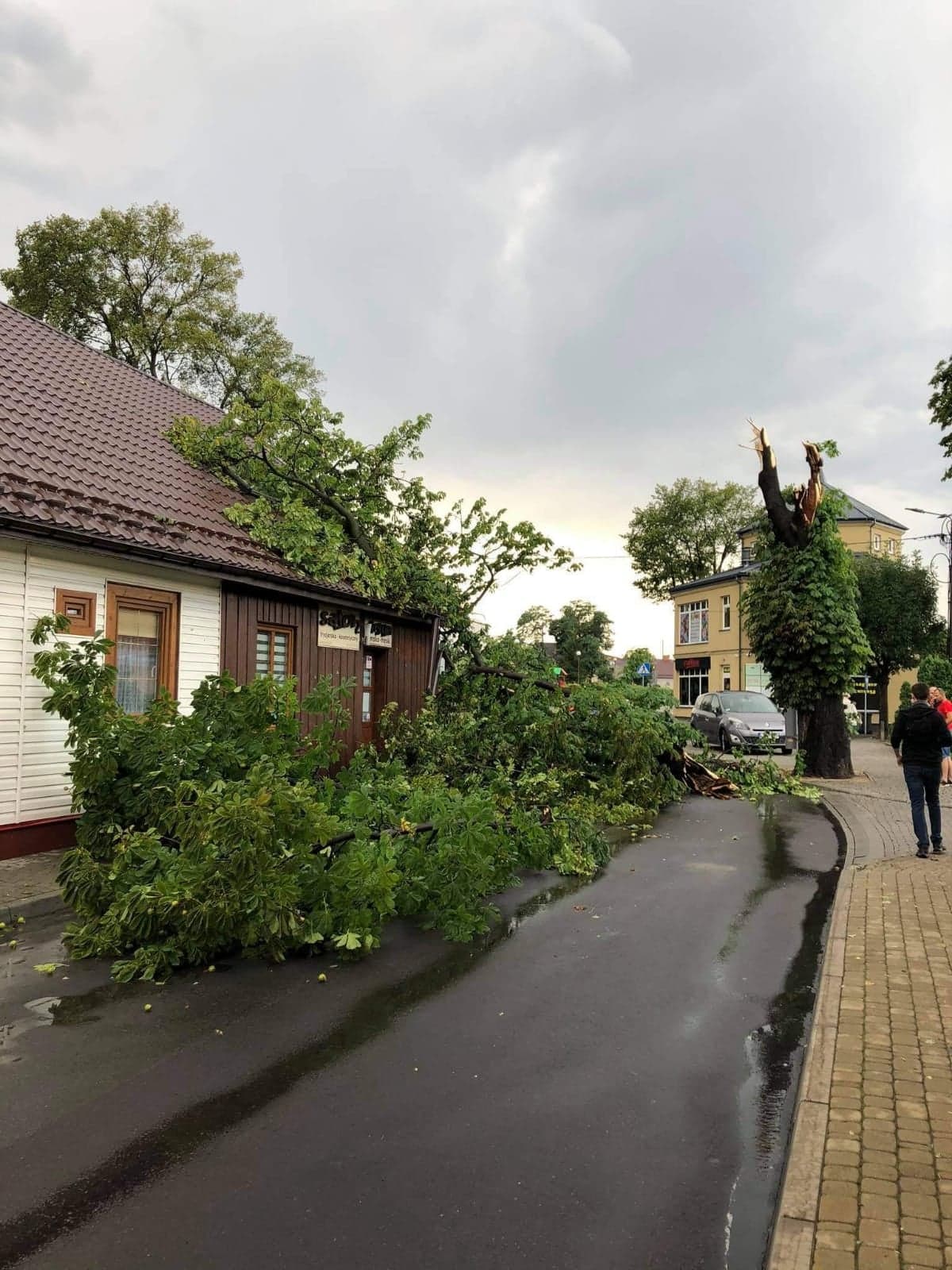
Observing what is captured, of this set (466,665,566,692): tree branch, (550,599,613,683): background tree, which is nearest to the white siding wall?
(466,665,566,692): tree branch

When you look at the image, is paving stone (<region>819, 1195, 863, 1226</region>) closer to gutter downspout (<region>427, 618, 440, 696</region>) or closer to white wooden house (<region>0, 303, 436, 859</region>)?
white wooden house (<region>0, 303, 436, 859</region>)

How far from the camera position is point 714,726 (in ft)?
80.9

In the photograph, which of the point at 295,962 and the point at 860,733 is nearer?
the point at 295,962

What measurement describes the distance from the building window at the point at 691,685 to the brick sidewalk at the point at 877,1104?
44.9m

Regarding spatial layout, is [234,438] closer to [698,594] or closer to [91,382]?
[91,382]

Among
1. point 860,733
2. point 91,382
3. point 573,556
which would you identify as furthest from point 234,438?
point 860,733

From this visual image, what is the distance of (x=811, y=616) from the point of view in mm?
16703

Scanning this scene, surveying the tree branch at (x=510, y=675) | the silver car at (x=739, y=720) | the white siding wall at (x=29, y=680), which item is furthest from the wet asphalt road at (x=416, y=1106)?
the silver car at (x=739, y=720)

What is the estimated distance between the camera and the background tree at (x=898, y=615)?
36.8 meters

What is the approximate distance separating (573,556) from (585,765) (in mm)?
4150

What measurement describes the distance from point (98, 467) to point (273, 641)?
127 inches

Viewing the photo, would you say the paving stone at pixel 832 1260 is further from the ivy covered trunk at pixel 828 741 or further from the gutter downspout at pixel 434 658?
the ivy covered trunk at pixel 828 741

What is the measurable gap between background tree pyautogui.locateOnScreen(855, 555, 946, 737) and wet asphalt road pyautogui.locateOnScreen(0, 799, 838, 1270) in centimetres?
3523

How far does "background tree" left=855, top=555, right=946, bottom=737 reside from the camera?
3678 centimetres
